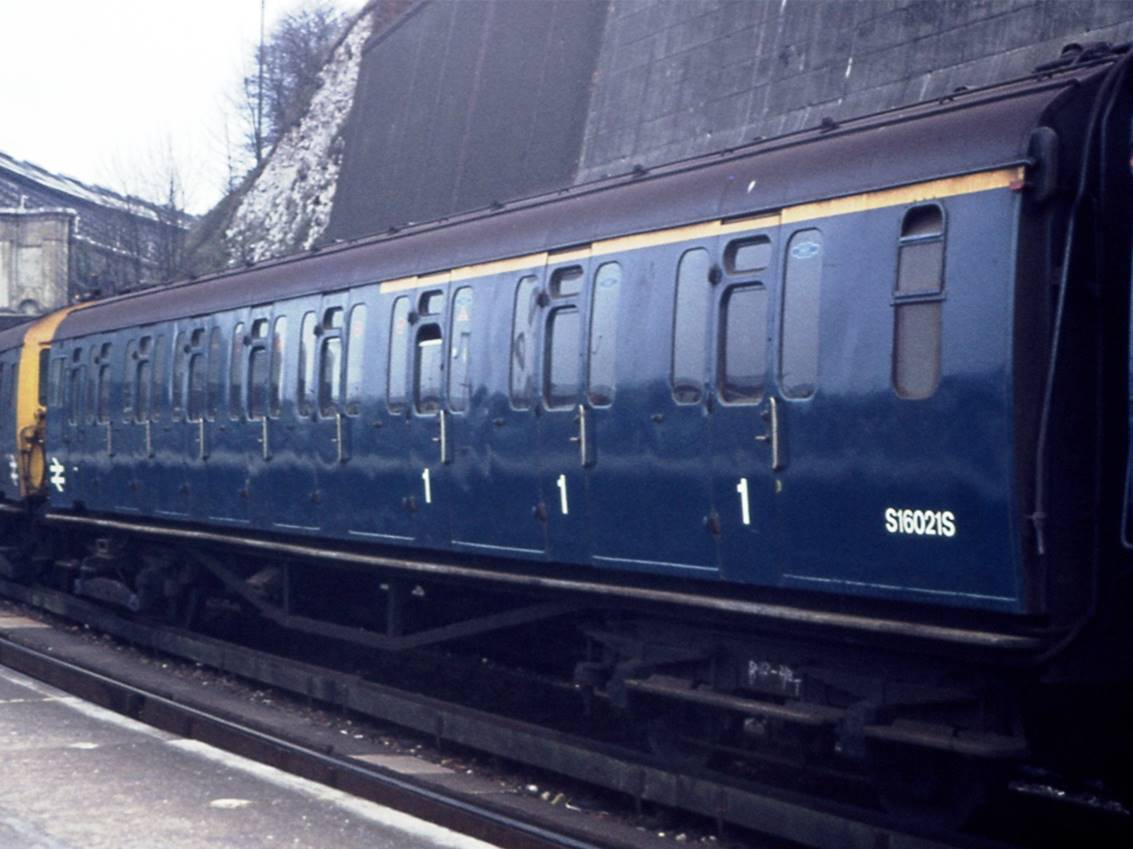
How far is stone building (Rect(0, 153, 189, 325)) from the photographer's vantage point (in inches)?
2009

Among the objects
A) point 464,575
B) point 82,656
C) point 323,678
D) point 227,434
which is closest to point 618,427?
point 464,575

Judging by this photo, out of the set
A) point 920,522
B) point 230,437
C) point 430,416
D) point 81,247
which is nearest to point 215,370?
point 230,437

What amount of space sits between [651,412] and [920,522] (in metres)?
1.96

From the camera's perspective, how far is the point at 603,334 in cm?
848

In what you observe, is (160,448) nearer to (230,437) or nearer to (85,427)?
(230,437)

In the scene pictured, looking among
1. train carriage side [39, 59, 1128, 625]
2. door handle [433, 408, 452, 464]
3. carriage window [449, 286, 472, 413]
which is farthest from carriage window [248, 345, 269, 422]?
carriage window [449, 286, 472, 413]

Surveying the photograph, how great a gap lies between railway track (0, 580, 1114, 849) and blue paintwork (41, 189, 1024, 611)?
110 centimetres

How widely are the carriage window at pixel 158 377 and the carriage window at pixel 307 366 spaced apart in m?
3.00

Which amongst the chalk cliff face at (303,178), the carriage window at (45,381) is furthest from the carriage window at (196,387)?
the chalk cliff face at (303,178)

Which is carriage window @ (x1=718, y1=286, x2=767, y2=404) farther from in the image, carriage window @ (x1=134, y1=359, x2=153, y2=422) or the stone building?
the stone building

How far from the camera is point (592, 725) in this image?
422 inches

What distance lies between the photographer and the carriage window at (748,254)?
7.45 m

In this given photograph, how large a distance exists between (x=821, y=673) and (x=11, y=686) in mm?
7080

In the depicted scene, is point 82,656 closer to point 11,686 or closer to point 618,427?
point 11,686
